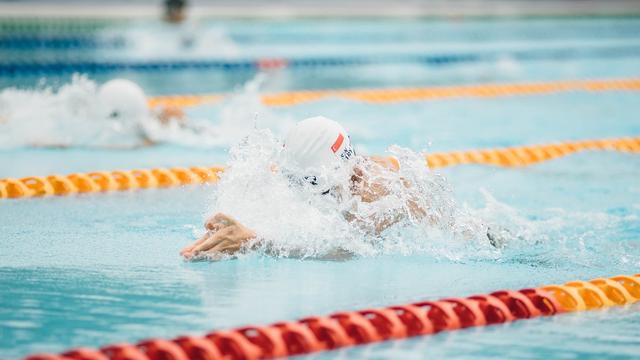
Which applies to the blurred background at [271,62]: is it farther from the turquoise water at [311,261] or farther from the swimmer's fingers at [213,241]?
Answer: the swimmer's fingers at [213,241]

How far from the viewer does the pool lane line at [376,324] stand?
3.14m

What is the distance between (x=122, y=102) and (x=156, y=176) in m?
1.47

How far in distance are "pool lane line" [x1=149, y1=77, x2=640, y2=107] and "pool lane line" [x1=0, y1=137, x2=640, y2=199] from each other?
10.5ft

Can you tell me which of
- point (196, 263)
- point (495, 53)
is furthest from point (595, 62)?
point (196, 263)

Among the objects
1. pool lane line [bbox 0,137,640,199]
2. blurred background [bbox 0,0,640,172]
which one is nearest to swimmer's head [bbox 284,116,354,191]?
blurred background [bbox 0,0,640,172]

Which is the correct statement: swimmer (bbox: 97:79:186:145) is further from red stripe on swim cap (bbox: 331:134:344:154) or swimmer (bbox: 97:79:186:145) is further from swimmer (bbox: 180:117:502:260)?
red stripe on swim cap (bbox: 331:134:344:154)

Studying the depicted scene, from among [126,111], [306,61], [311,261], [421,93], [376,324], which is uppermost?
[306,61]

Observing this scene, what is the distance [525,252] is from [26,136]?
418 centimetres

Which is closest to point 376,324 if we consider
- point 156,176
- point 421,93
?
point 156,176

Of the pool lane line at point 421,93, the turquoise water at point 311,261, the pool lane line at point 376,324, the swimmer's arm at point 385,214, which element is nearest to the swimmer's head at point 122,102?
the turquoise water at point 311,261

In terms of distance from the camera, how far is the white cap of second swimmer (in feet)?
14.1

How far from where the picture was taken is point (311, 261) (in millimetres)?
4504

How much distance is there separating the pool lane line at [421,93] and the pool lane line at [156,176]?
10.5 feet

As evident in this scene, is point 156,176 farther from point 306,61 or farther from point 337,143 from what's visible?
point 306,61
